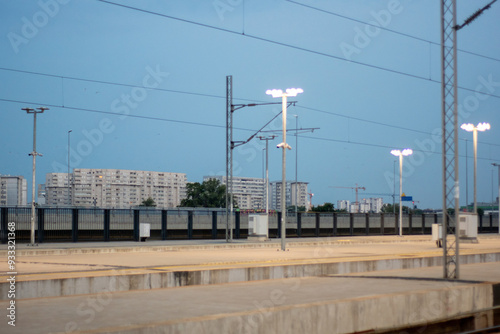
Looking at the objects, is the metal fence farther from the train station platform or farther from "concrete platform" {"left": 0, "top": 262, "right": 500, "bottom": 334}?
"concrete platform" {"left": 0, "top": 262, "right": 500, "bottom": 334}

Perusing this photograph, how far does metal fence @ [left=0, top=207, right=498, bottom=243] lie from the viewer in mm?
37062

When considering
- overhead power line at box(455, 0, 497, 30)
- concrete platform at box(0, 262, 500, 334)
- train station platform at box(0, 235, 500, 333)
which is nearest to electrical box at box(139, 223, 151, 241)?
train station platform at box(0, 235, 500, 333)

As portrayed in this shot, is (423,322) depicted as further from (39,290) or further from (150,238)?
(150,238)

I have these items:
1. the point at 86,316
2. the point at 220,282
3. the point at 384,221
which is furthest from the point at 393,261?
the point at 384,221

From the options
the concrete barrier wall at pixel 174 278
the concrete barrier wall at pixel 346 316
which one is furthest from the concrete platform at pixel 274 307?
the concrete barrier wall at pixel 174 278

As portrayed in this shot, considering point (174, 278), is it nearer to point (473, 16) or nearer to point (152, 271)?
point (152, 271)

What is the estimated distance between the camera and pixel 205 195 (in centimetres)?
13562

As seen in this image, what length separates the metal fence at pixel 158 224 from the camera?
37062mm

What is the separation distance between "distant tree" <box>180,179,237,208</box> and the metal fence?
254ft

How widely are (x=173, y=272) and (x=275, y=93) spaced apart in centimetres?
1940

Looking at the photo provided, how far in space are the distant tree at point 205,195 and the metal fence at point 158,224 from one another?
77.5 metres

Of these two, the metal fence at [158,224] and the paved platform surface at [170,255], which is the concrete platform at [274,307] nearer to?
the paved platform surface at [170,255]

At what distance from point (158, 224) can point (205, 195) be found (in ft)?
303

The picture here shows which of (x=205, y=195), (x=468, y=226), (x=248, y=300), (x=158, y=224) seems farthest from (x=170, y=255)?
(x=205, y=195)
